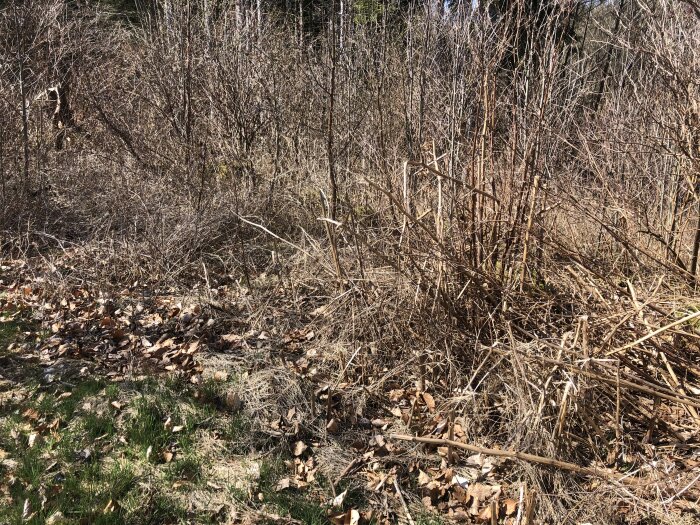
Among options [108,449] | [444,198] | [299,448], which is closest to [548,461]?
[299,448]

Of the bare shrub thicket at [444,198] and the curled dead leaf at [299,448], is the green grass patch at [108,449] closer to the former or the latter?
the curled dead leaf at [299,448]

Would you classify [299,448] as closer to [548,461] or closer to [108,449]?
[108,449]

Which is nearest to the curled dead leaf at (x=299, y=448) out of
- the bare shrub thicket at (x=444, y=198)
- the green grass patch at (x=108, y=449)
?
the green grass patch at (x=108, y=449)

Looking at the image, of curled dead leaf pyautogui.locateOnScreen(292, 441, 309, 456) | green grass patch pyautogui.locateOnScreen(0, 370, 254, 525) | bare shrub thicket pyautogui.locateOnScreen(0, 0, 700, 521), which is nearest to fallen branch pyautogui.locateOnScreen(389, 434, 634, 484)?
bare shrub thicket pyautogui.locateOnScreen(0, 0, 700, 521)

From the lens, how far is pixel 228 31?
8.36 m

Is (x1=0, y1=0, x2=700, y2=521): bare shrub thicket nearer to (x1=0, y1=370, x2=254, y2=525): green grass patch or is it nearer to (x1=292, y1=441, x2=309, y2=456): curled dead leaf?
(x1=292, y1=441, x2=309, y2=456): curled dead leaf

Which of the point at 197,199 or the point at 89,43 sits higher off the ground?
the point at 89,43

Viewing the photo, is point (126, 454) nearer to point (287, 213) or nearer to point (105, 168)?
point (287, 213)

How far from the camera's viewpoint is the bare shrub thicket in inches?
157

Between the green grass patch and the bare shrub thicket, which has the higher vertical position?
the bare shrub thicket

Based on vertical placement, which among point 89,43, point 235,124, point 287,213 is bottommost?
point 287,213

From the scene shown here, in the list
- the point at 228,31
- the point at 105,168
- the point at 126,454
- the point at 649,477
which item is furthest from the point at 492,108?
the point at 105,168

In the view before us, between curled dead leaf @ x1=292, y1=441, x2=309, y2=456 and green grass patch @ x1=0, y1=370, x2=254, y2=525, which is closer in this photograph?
green grass patch @ x1=0, y1=370, x2=254, y2=525

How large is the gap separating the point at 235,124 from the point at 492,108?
4536 millimetres
